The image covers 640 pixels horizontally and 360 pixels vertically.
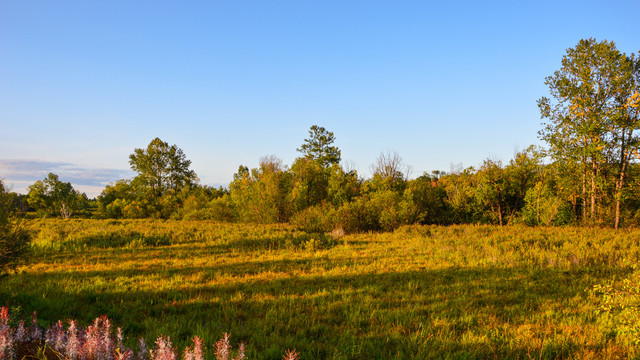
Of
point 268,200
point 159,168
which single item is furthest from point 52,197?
point 268,200

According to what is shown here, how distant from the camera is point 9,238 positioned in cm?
718

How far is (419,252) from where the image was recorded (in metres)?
13.4

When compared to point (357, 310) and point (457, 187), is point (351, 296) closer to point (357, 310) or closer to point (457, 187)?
point (357, 310)

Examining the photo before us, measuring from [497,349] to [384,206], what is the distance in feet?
77.8

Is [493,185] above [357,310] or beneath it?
above

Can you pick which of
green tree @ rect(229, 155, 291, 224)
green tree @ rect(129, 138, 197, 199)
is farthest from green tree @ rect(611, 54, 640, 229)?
green tree @ rect(129, 138, 197, 199)

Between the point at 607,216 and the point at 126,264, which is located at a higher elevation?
the point at 607,216

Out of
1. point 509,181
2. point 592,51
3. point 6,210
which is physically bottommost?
point 6,210

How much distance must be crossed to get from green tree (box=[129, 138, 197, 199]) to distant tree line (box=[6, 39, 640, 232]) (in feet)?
0.63

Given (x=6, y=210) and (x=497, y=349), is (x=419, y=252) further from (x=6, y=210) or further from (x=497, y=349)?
(x=6, y=210)

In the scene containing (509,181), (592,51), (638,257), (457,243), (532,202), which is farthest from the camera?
(509,181)

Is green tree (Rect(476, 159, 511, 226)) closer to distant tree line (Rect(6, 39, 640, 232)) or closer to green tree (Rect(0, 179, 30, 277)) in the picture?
distant tree line (Rect(6, 39, 640, 232))

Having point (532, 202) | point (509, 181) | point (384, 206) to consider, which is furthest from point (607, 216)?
point (384, 206)

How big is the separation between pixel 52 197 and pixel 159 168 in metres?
20.1
